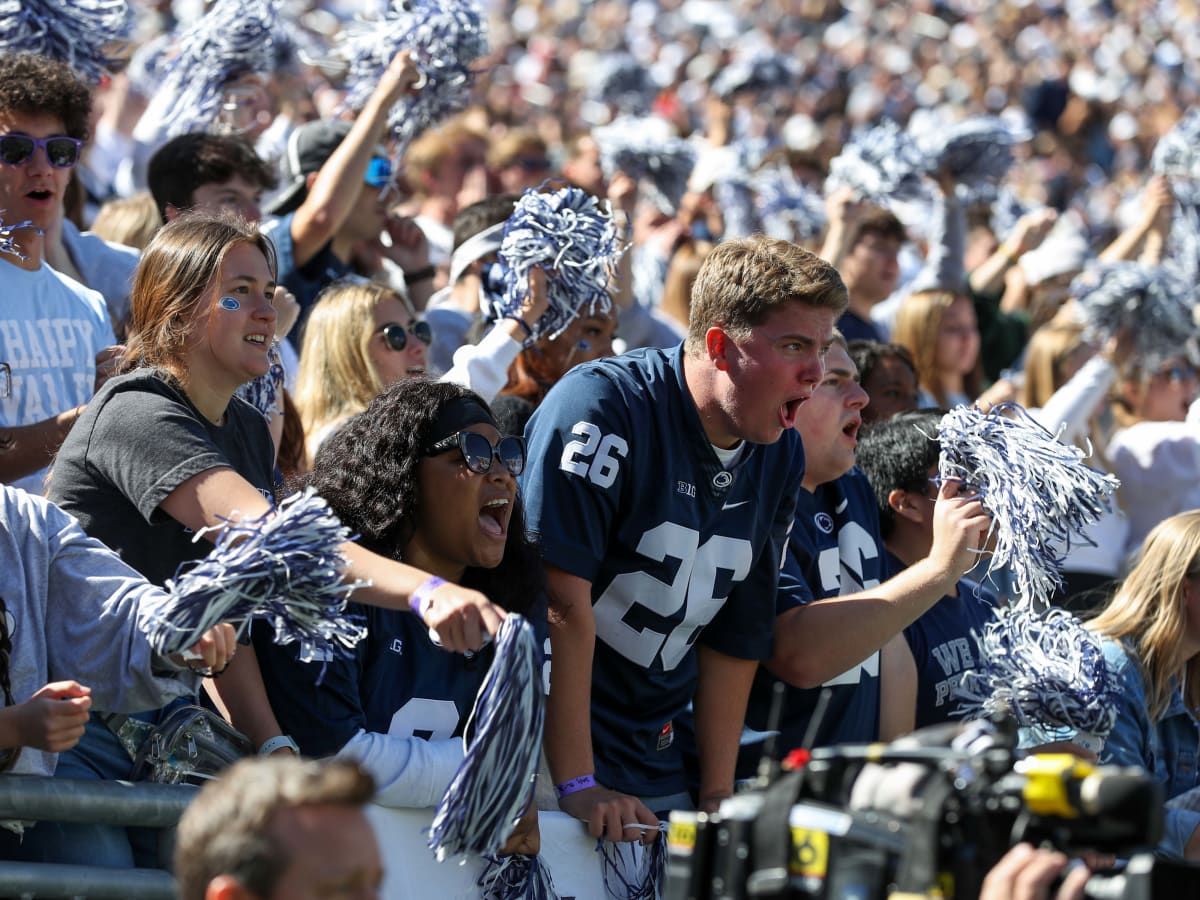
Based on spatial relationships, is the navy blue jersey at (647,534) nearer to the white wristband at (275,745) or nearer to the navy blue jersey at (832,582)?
the navy blue jersey at (832,582)

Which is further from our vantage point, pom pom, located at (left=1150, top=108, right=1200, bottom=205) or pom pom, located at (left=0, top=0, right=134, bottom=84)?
pom pom, located at (left=1150, top=108, right=1200, bottom=205)

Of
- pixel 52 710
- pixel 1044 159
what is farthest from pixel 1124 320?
pixel 1044 159

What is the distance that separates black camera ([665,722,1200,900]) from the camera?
2.71 metres

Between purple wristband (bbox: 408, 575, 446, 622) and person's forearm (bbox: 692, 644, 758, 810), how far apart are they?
141 centimetres

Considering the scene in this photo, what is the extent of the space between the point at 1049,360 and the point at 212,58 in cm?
372

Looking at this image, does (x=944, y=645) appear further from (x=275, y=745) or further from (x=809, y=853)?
(x=809, y=853)

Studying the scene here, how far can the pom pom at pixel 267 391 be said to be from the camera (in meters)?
4.93

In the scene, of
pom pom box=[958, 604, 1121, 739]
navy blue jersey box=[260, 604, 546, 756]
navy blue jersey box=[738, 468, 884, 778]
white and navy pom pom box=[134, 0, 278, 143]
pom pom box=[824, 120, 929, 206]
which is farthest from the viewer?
pom pom box=[824, 120, 929, 206]

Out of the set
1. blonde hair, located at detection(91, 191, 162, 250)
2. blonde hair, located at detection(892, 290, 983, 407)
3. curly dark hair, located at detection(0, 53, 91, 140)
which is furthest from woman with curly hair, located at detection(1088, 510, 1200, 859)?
blonde hair, located at detection(91, 191, 162, 250)

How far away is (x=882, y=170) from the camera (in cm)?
830

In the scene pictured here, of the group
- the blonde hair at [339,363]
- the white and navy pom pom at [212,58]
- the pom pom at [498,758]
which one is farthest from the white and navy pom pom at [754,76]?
the pom pom at [498,758]

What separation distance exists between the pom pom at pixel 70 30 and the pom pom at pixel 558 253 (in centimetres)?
183

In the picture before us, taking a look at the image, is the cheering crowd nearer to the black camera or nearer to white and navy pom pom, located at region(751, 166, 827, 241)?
the black camera

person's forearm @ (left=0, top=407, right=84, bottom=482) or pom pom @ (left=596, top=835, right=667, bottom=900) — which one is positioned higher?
person's forearm @ (left=0, top=407, right=84, bottom=482)
